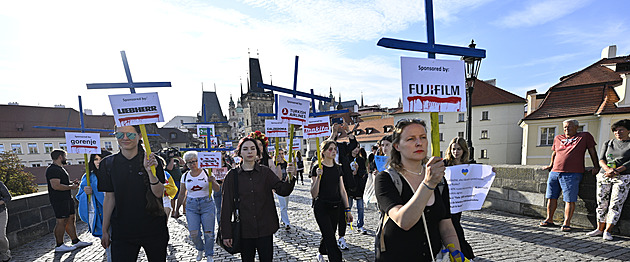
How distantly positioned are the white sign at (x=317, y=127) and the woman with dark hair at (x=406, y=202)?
11.2 ft

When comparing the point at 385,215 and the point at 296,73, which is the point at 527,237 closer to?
the point at 385,215

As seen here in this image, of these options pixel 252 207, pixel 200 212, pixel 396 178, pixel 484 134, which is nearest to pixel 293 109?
pixel 252 207

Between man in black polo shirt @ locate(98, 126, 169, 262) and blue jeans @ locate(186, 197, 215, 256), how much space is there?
1.60 metres

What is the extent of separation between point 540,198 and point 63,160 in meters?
9.94

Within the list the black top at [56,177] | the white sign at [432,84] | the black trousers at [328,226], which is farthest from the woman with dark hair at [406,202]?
the black top at [56,177]

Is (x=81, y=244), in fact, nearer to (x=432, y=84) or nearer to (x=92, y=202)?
(x=92, y=202)

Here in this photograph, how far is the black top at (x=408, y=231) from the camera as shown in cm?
199

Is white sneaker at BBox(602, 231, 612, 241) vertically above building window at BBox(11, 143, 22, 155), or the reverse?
white sneaker at BBox(602, 231, 612, 241)

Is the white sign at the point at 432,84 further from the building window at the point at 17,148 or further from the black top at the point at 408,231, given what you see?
the building window at the point at 17,148

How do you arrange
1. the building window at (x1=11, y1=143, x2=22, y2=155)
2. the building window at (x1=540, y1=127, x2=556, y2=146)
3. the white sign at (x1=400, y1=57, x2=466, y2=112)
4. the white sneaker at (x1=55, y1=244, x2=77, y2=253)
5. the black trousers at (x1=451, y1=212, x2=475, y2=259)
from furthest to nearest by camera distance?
the building window at (x1=11, y1=143, x2=22, y2=155), the building window at (x1=540, y1=127, x2=556, y2=146), the white sneaker at (x1=55, y1=244, x2=77, y2=253), the black trousers at (x1=451, y1=212, x2=475, y2=259), the white sign at (x1=400, y1=57, x2=466, y2=112)

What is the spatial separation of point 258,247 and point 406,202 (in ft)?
6.44

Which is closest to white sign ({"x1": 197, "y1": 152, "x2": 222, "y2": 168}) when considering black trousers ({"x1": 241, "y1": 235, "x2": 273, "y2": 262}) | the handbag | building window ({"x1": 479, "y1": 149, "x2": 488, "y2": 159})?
the handbag

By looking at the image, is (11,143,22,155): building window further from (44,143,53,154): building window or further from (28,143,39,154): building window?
(44,143,53,154): building window

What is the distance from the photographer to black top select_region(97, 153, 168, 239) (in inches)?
117
